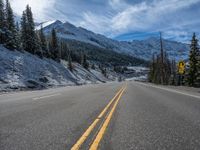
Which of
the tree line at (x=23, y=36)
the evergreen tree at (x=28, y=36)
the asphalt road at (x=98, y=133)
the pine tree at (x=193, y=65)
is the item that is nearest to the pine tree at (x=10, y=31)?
the tree line at (x=23, y=36)

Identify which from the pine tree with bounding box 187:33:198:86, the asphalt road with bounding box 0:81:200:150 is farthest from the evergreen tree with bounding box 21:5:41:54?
the asphalt road with bounding box 0:81:200:150

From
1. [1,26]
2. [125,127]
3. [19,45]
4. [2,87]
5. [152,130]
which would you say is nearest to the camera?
[152,130]

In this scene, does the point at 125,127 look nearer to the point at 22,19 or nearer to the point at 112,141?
the point at 112,141

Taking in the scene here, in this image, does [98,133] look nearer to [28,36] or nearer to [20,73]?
[20,73]

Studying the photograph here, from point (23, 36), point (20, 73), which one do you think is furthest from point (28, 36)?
point (20, 73)

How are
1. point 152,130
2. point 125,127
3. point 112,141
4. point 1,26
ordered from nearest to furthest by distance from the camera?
point 112,141 < point 152,130 < point 125,127 < point 1,26

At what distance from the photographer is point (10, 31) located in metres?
56.3

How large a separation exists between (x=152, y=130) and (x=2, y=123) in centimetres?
412

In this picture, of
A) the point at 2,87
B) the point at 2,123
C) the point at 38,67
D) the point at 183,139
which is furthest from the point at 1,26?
the point at 183,139

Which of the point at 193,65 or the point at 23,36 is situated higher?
the point at 23,36

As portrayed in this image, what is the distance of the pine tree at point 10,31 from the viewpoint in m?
55.5

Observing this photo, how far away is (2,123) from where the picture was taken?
23.5 ft

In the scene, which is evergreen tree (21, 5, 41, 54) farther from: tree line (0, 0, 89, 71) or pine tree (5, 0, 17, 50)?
pine tree (5, 0, 17, 50)

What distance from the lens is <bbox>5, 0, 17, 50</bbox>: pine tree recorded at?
55.5m
